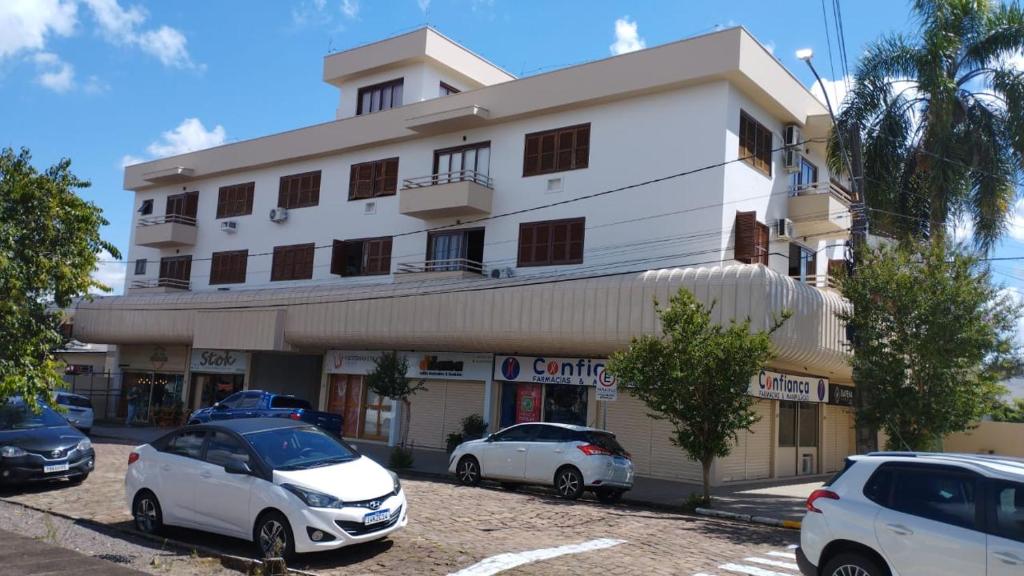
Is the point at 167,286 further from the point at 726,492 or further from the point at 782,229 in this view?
the point at 726,492

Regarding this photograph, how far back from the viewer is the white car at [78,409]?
28062 mm

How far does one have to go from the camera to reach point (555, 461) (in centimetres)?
1681

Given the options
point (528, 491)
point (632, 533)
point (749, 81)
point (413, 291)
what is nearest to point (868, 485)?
point (632, 533)

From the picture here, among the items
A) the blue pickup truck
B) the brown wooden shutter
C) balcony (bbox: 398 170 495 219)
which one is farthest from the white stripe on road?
balcony (bbox: 398 170 495 219)

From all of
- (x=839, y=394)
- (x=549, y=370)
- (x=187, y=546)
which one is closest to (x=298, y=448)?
(x=187, y=546)

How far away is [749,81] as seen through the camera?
23219mm

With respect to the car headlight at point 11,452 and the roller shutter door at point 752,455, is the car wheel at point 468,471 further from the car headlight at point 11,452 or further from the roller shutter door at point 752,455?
the car headlight at point 11,452

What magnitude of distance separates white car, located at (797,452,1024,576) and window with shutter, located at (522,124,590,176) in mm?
18021

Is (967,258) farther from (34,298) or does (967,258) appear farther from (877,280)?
(34,298)

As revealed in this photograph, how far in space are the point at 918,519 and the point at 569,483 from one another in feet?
31.7

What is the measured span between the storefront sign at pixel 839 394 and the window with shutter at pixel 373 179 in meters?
16.5

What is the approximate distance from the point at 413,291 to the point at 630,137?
831 centimetres

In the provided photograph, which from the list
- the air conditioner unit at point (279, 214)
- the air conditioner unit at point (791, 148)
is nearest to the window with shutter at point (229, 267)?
the air conditioner unit at point (279, 214)

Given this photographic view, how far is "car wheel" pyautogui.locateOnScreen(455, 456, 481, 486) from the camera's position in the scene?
18.2m
